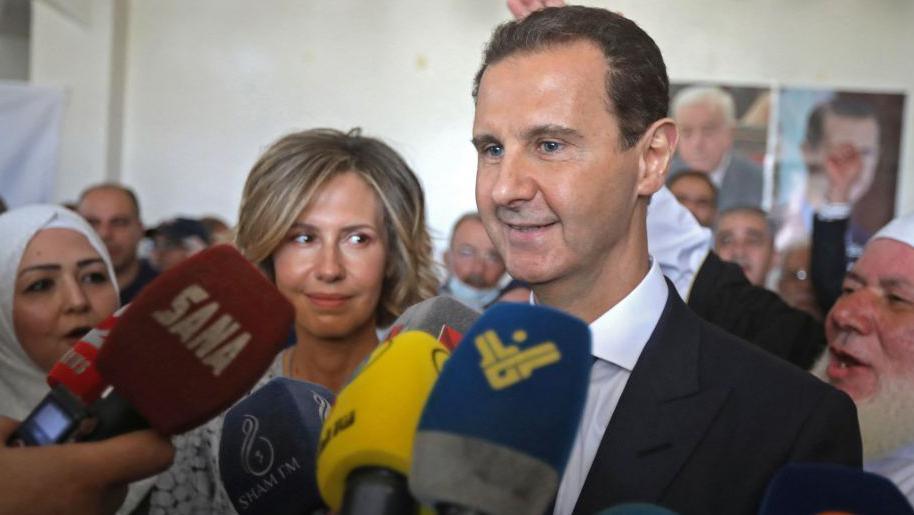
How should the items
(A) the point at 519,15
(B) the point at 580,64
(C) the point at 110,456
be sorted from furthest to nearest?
1. (A) the point at 519,15
2. (B) the point at 580,64
3. (C) the point at 110,456

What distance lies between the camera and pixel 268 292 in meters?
1.10

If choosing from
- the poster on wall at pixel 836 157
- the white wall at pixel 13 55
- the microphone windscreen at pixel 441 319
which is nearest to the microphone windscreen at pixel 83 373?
the microphone windscreen at pixel 441 319

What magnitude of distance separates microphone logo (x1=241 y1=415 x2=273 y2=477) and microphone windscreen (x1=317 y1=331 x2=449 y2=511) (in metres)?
0.32

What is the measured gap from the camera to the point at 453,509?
2.87 ft

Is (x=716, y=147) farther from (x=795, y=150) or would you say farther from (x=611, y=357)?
(x=611, y=357)

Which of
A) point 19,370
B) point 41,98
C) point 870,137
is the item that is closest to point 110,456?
point 19,370

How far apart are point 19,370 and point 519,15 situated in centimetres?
144

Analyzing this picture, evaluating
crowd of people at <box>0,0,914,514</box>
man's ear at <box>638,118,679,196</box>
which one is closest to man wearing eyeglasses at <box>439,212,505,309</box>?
crowd of people at <box>0,0,914,514</box>

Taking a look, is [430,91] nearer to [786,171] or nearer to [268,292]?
[786,171]

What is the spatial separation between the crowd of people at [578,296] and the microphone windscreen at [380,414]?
0.21 m

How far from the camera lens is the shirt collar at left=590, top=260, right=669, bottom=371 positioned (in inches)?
58.8

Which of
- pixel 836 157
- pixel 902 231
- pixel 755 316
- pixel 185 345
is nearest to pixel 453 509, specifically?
pixel 185 345

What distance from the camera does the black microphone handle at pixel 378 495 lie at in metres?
0.90

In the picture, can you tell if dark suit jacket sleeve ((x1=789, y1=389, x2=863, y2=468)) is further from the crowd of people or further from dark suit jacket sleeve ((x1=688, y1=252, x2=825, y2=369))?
dark suit jacket sleeve ((x1=688, y1=252, x2=825, y2=369))
